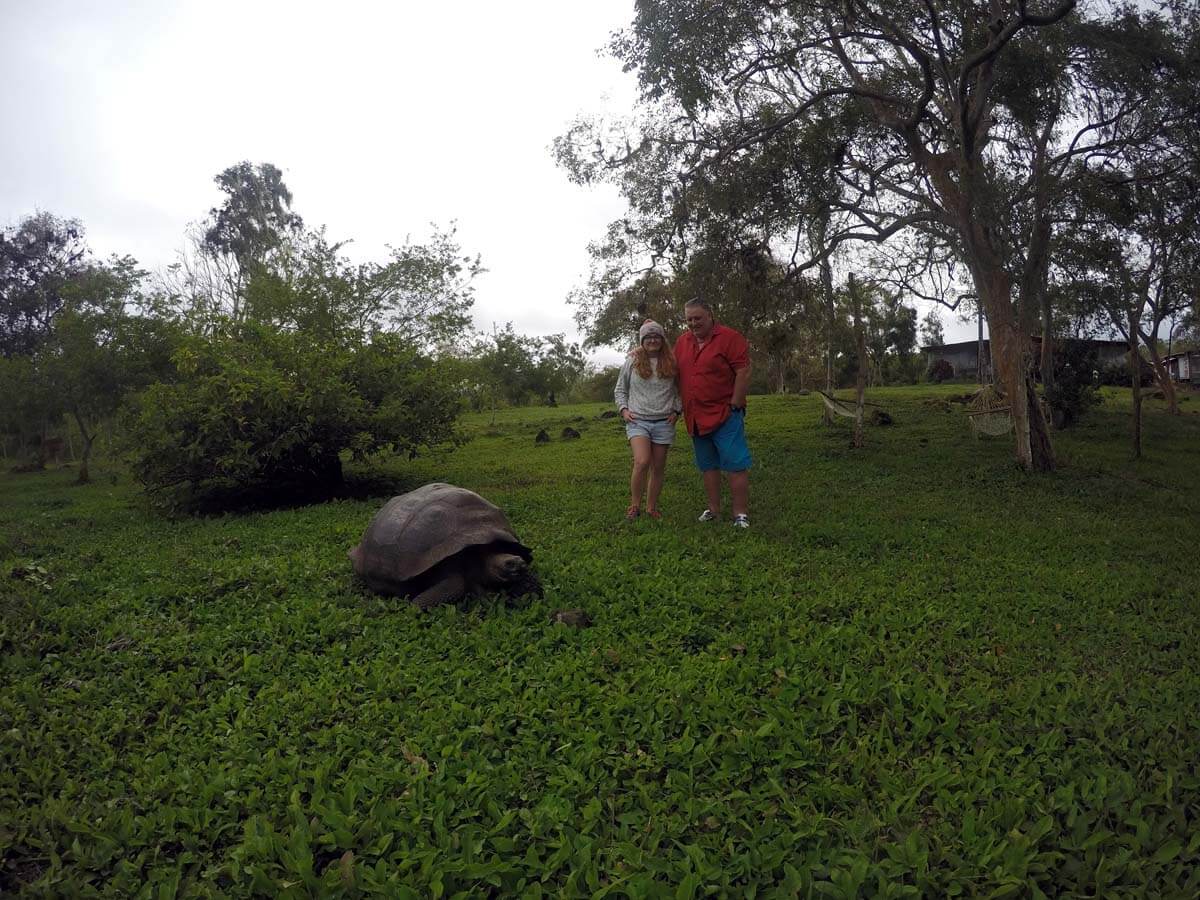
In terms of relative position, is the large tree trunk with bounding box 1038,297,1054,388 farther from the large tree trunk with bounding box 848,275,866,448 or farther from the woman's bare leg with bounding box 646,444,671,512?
the woman's bare leg with bounding box 646,444,671,512

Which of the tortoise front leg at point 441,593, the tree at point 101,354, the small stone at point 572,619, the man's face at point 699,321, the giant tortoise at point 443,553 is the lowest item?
the small stone at point 572,619

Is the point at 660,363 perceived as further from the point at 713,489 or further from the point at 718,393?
the point at 713,489

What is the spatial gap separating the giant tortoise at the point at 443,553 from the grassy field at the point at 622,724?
0.20 m

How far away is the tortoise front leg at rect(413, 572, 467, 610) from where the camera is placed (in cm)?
465

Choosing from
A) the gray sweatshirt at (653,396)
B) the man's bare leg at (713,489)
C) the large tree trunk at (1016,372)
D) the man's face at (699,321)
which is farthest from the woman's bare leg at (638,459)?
the large tree trunk at (1016,372)

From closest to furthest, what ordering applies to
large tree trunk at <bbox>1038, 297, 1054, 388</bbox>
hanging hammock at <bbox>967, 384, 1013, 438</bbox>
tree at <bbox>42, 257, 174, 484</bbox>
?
hanging hammock at <bbox>967, 384, 1013, 438</bbox>, large tree trunk at <bbox>1038, 297, 1054, 388</bbox>, tree at <bbox>42, 257, 174, 484</bbox>

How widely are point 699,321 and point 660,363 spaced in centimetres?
52

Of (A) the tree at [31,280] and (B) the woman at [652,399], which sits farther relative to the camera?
(A) the tree at [31,280]

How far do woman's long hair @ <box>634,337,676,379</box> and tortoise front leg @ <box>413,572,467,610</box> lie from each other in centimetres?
300

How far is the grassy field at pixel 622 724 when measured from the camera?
8.00 feet

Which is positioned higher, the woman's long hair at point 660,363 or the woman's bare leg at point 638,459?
the woman's long hair at point 660,363

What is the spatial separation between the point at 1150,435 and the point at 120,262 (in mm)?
24875

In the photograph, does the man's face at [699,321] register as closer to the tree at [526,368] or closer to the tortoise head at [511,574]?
the tortoise head at [511,574]

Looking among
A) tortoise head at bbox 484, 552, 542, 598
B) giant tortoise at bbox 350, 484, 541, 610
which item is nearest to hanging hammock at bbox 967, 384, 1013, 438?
tortoise head at bbox 484, 552, 542, 598
